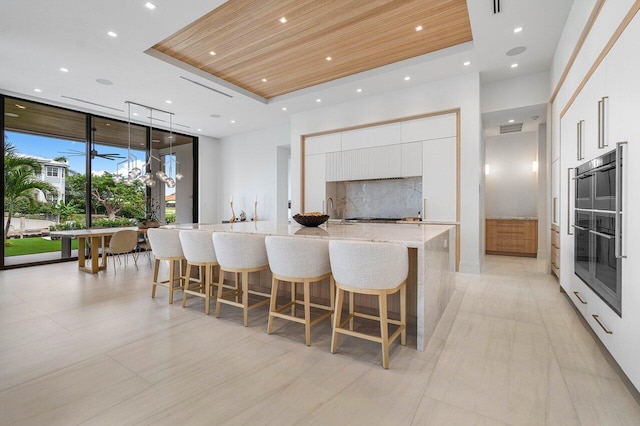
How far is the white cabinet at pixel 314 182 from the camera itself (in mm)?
6082

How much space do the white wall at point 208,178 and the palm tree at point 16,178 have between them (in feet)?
11.5

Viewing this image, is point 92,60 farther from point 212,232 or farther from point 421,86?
point 421,86

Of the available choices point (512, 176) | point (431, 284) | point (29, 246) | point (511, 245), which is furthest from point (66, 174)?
point (512, 176)

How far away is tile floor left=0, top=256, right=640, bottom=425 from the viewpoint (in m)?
1.50

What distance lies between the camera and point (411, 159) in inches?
197

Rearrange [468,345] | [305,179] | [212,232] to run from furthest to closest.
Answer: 1. [305,179]
2. [212,232]
3. [468,345]

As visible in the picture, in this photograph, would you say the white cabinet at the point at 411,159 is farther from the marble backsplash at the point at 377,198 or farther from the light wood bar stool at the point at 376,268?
the light wood bar stool at the point at 376,268

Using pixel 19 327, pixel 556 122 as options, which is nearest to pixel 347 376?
pixel 19 327

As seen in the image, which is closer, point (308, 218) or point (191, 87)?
point (308, 218)

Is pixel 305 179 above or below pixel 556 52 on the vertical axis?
below

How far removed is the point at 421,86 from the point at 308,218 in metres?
3.35

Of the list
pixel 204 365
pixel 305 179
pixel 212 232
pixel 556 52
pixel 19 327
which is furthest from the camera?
pixel 305 179

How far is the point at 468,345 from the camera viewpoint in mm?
2221

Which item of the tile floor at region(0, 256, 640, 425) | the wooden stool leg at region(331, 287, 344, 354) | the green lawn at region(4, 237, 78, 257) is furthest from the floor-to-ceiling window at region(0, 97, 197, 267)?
the wooden stool leg at region(331, 287, 344, 354)
